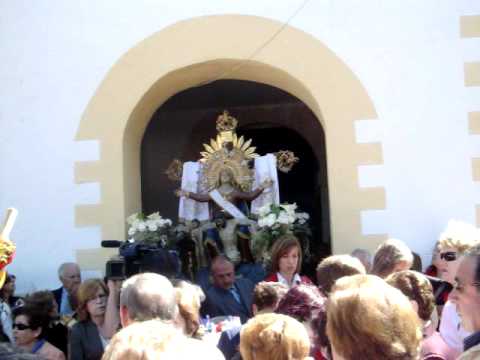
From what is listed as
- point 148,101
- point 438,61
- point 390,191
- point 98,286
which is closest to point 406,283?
point 98,286

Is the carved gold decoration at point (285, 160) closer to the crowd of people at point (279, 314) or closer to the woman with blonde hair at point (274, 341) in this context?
the crowd of people at point (279, 314)

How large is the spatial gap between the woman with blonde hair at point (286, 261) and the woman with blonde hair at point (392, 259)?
115cm

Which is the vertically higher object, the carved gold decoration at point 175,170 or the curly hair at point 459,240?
the carved gold decoration at point 175,170

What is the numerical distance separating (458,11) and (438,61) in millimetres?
499

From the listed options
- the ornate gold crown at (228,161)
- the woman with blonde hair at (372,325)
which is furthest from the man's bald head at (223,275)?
the woman with blonde hair at (372,325)

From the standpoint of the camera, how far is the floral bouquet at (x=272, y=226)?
6089 mm

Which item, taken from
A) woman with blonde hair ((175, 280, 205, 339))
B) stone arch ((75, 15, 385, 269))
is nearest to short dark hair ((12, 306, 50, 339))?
woman with blonde hair ((175, 280, 205, 339))

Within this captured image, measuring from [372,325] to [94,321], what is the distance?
8.41ft

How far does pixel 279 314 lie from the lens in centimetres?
281

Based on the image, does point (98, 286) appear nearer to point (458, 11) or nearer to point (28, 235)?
point (28, 235)

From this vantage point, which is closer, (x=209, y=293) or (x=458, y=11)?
(x=209, y=293)

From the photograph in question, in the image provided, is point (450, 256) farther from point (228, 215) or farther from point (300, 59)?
point (228, 215)

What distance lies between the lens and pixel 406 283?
131 inches

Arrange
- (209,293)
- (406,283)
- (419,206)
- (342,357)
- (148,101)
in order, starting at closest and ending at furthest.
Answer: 1. (342,357)
2. (406,283)
3. (209,293)
4. (419,206)
5. (148,101)
